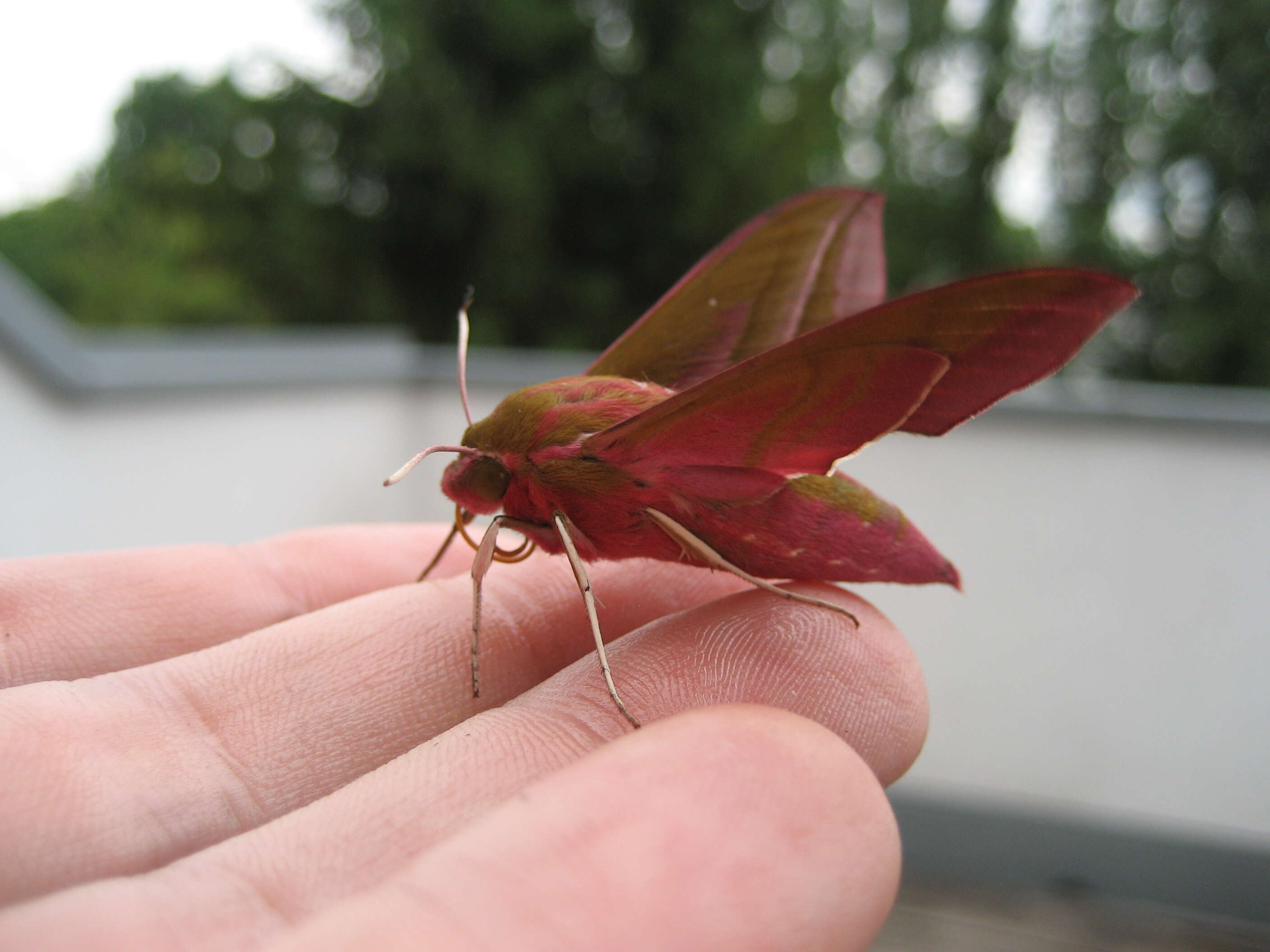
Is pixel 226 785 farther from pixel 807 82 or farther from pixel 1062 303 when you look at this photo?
pixel 807 82

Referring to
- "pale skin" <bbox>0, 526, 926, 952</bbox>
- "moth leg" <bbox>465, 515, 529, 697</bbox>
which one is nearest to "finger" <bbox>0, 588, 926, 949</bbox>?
"pale skin" <bbox>0, 526, 926, 952</bbox>

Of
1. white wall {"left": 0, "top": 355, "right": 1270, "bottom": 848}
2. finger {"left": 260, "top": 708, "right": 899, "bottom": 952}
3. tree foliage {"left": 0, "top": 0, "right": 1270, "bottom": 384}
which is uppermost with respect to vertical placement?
tree foliage {"left": 0, "top": 0, "right": 1270, "bottom": 384}

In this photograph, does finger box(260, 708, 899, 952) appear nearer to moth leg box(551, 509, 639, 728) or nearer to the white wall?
moth leg box(551, 509, 639, 728)

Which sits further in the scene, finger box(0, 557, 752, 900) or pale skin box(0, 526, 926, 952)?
finger box(0, 557, 752, 900)

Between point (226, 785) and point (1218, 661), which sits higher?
point (226, 785)

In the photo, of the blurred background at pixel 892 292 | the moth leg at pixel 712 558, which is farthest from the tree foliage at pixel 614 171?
the moth leg at pixel 712 558

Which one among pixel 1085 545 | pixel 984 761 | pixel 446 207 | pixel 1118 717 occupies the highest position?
pixel 446 207

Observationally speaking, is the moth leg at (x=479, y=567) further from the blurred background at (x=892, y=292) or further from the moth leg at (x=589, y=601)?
the blurred background at (x=892, y=292)

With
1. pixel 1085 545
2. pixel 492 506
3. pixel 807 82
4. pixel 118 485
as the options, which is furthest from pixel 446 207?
pixel 492 506
